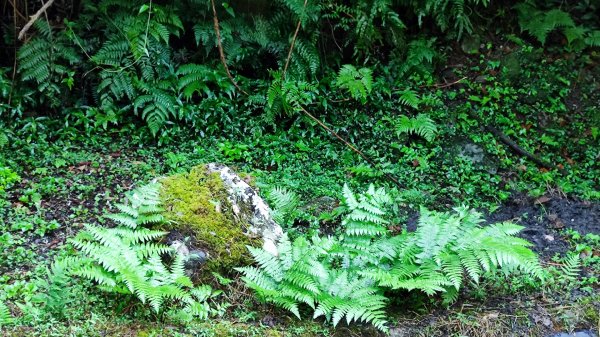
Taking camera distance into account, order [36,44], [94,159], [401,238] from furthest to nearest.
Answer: [36,44] < [94,159] < [401,238]

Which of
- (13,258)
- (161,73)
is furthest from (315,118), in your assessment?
(13,258)

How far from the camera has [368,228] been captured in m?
4.85

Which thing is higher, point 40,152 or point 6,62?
point 6,62

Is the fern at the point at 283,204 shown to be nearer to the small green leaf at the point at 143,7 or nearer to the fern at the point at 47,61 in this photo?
the small green leaf at the point at 143,7

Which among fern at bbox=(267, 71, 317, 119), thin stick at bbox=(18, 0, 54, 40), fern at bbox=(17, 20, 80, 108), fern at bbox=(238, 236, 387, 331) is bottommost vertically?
fern at bbox=(238, 236, 387, 331)

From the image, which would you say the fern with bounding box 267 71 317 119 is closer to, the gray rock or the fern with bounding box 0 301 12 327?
the gray rock

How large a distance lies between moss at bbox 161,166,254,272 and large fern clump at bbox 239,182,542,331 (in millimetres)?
227

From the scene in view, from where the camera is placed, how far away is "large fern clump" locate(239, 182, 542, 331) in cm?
421

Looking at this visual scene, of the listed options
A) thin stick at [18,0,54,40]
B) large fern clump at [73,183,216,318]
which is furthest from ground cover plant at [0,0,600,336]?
thin stick at [18,0,54,40]

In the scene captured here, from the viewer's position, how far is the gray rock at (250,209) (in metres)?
4.83

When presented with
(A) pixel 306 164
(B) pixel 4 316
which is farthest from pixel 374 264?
(B) pixel 4 316

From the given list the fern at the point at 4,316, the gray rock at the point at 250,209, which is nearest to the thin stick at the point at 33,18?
the gray rock at the point at 250,209

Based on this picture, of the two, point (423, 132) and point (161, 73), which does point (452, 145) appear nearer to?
point (423, 132)

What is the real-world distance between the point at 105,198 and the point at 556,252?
14.6ft
